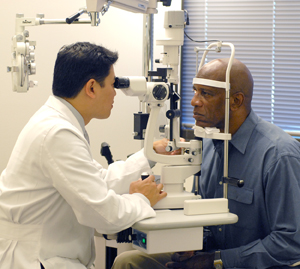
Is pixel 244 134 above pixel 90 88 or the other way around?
the other way around

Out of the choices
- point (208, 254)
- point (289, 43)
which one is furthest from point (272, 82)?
point (208, 254)

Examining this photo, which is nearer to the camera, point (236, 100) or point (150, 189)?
point (150, 189)

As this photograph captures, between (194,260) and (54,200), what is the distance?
57cm

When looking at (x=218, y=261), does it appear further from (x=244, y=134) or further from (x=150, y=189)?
(x=244, y=134)

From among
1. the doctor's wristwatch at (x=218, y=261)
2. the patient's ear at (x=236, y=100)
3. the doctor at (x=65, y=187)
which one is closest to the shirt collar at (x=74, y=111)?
the doctor at (x=65, y=187)

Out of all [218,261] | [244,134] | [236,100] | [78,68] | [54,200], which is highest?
[78,68]

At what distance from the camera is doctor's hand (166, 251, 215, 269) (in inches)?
61.0

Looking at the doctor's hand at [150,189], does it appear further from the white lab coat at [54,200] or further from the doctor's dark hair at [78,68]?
the doctor's dark hair at [78,68]

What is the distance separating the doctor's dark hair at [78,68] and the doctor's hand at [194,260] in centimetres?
72

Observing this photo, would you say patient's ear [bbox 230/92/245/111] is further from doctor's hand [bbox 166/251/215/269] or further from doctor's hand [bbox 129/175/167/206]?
doctor's hand [bbox 166/251/215/269]

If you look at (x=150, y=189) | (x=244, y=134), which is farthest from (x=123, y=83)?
(x=244, y=134)

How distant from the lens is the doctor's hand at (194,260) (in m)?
1.55

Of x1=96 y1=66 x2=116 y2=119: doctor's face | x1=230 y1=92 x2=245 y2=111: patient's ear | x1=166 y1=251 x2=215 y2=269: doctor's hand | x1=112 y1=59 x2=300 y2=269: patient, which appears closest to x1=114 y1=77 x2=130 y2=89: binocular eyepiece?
x1=96 y1=66 x2=116 y2=119: doctor's face

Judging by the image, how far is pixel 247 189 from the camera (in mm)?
1593
